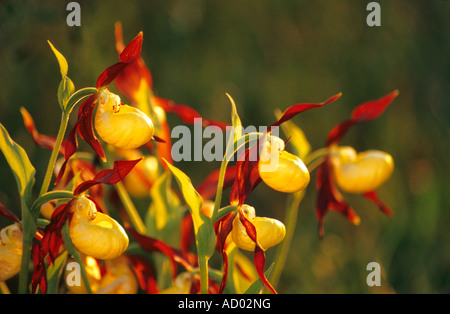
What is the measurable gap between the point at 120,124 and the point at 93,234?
0.46 ft

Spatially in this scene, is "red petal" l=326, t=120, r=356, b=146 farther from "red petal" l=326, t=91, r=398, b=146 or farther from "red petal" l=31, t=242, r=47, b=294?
"red petal" l=31, t=242, r=47, b=294

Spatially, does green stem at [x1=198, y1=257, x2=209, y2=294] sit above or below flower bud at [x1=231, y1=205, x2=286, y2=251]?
below

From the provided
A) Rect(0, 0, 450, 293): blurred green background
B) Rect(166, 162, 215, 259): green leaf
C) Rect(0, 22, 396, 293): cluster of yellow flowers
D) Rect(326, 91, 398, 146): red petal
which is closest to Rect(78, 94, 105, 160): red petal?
Rect(0, 22, 396, 293): cluster of yellow flowers

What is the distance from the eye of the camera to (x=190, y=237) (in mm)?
837

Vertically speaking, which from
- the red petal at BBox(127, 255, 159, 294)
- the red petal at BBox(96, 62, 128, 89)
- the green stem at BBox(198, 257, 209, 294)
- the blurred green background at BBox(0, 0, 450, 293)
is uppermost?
the blurred green background at BBox(0, 0, 450, 293)

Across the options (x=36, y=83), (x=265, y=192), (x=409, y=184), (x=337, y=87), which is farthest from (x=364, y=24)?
(x=36, y=83)

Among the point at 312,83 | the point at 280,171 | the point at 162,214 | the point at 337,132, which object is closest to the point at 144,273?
the point at 162,214

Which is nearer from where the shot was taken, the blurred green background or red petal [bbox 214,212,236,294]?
red petal [bbox 214,212,236,294]

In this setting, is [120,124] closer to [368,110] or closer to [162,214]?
[162,214]

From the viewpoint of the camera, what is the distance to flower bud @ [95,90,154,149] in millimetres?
573

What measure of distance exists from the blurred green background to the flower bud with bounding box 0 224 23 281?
28.1 inches

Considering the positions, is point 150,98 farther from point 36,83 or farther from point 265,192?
point 265,192

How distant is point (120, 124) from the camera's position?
1.89 feet

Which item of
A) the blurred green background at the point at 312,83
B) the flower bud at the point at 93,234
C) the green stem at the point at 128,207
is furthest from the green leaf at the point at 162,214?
the blurred green background at the point at 312,83
